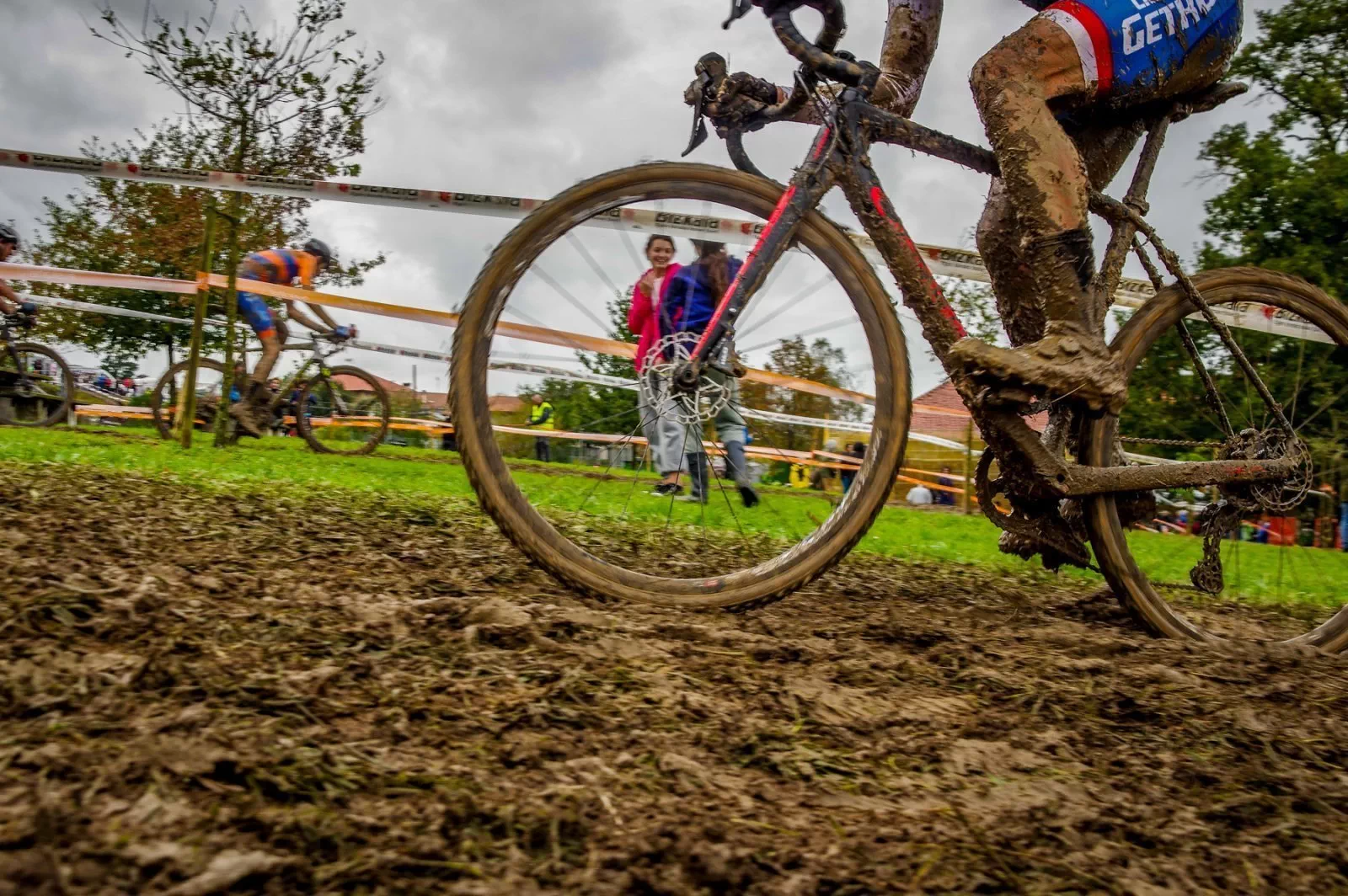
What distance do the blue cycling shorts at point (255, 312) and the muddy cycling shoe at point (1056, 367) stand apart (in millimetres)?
8138

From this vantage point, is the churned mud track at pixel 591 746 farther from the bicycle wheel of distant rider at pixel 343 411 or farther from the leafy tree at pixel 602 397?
the bicycle wheel of distant rider at pixel 343 411

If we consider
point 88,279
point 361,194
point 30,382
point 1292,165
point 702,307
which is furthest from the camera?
point 1292,165

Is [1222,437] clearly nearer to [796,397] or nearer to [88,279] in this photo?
[796,397]

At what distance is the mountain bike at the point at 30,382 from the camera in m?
11.3

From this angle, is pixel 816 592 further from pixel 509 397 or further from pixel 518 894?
pixel 518 894

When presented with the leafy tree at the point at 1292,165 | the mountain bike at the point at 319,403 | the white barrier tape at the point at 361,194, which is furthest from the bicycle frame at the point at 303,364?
the leafy tree at the point at 1292,165

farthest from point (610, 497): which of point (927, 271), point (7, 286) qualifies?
point (7, 286)

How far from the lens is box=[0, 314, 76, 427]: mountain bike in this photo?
11297 millimetres

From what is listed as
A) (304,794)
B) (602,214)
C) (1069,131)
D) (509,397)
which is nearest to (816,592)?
(509,397)

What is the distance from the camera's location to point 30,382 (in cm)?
1143

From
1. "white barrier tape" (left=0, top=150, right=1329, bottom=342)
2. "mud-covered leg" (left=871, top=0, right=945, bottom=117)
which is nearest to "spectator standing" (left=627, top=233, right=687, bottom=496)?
"mud-covered leg" (left=871, top=0, right=945, bottom=117)

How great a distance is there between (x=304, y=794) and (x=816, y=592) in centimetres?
229

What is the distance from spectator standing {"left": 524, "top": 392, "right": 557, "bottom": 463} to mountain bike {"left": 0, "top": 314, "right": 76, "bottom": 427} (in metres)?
10.1

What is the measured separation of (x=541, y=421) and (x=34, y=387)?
10317 millimetres
